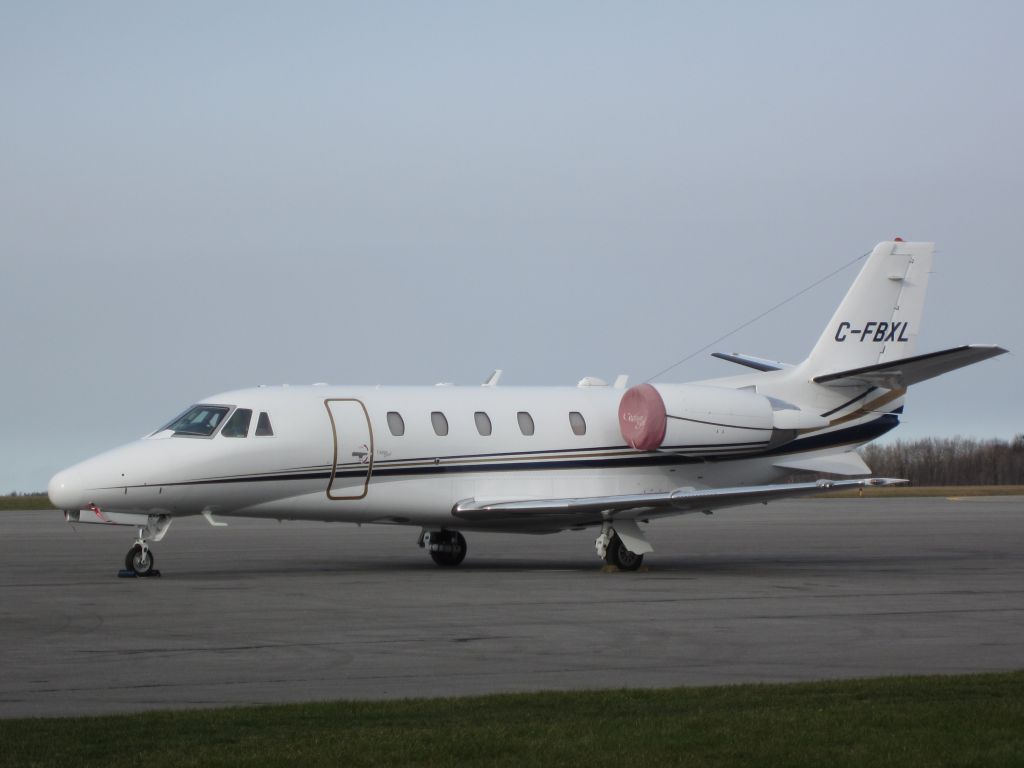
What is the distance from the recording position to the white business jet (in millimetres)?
21812

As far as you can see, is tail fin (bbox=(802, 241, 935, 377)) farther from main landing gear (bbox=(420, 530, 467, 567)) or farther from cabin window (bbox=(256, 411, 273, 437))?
cabin window (bbox=(256, 411, 273, 437))

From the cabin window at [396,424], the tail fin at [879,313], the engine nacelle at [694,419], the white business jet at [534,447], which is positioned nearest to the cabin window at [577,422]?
the white business jet at [534,447]

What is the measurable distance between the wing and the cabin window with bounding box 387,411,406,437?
1.56 m

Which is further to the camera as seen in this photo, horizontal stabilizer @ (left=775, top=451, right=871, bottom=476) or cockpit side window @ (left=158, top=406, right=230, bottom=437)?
horizontal stabilizer @ (left=775, top=451, right=871, bottom=476)

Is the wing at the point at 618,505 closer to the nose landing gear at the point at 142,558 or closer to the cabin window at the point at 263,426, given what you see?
the cabin window at the point at 263,426

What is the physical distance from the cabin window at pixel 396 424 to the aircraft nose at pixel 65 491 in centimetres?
510

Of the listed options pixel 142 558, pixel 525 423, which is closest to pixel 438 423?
pixel 525 423

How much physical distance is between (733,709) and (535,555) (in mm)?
18598

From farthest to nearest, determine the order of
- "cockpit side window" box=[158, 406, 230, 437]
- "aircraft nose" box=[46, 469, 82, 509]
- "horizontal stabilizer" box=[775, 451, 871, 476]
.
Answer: "horizontal stabilizer" box=[775, 451, 871, 476] < "cockpit side window" box=[158, 406, 230, 437] < "aircraft nose" box=[46, 469, 82, 509]

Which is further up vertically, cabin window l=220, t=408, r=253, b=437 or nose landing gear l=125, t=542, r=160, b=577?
cabin window l=220, t=408, r=253, b=437

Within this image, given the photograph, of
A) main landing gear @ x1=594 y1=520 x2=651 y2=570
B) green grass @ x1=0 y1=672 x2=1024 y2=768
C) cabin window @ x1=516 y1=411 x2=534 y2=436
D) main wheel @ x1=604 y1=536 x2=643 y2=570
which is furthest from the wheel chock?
green grass @ x1=0 y1=672 x2=1024 y2=768

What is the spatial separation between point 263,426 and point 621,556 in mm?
6263

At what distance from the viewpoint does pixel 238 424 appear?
22.3 m

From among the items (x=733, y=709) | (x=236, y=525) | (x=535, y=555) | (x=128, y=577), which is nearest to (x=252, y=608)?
(x=128, y=577)
